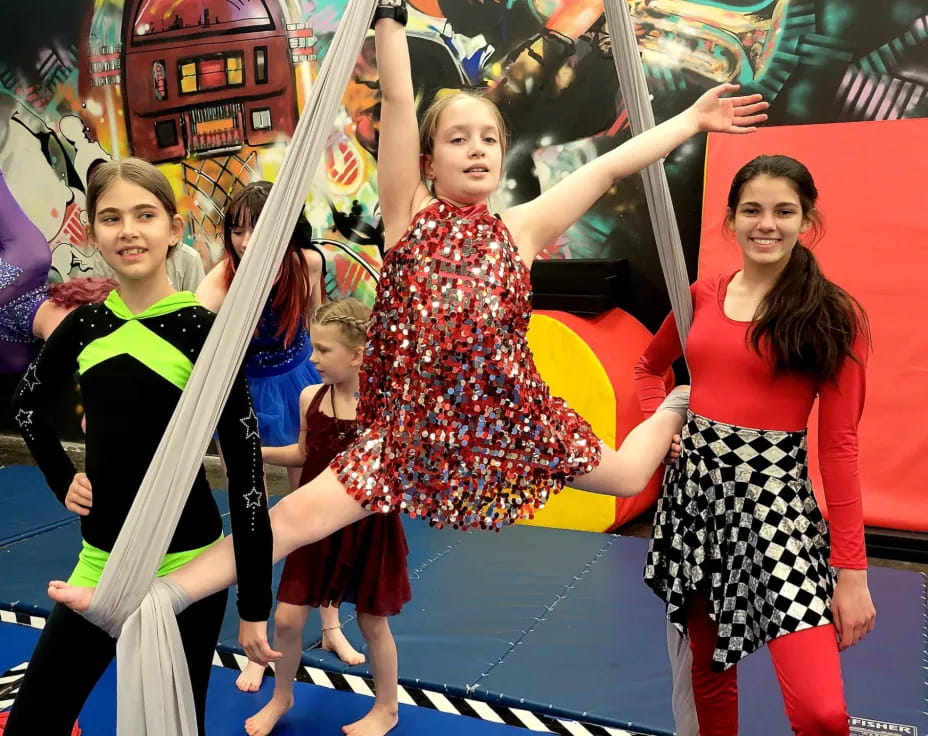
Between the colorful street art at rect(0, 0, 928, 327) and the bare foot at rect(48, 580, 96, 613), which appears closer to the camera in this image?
the bare foot at rect(48, 580, 96, 613)

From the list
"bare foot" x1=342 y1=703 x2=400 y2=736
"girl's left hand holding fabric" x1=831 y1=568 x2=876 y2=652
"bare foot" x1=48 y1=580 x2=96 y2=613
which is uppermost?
"bare foot" x1=48 y1=580 x2=96 y2=613

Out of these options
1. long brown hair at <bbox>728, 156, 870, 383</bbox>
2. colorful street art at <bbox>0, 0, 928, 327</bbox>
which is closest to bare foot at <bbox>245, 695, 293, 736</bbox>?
long brown hair at <bbox>728, 156, 870, 383</bbox>

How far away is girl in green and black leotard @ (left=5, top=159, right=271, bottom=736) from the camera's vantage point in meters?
1.42

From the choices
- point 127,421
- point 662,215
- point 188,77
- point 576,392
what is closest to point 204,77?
point 188,77

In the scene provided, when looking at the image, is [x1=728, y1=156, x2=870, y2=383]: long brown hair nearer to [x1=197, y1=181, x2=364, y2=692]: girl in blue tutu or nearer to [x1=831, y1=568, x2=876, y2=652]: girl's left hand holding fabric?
[x1=831, y1=568, x2=876, y2=652]: girl's left hand holding fabric

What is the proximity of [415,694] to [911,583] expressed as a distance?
2013 mm

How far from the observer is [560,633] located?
9.24 ft

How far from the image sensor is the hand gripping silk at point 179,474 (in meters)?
1.35

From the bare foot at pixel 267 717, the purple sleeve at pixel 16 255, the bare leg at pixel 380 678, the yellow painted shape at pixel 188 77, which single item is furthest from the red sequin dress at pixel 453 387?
the yellow painted shape at pixel 188 77

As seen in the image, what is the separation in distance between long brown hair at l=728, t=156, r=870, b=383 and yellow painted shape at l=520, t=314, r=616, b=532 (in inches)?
80.7

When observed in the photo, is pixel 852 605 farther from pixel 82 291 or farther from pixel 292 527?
pixel 82 291

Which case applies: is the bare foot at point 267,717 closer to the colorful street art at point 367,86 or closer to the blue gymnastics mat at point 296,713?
the blue gymnastics mat at point 296,713

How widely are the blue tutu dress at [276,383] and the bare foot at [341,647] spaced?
0.68 meters

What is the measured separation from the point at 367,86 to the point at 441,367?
149 inches
